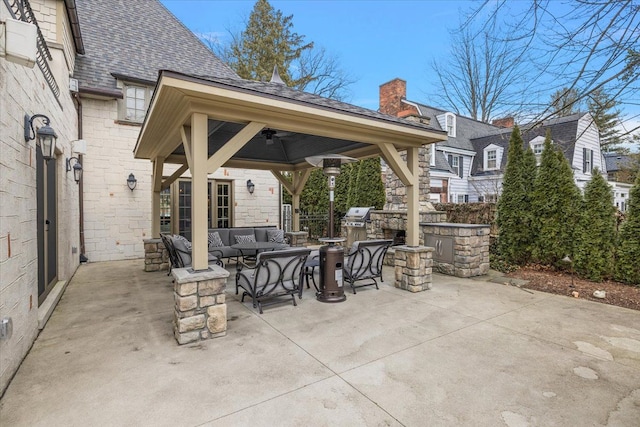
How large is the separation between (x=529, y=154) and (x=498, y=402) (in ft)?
19.7

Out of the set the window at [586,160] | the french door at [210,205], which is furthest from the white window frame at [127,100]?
the window at [586,160]

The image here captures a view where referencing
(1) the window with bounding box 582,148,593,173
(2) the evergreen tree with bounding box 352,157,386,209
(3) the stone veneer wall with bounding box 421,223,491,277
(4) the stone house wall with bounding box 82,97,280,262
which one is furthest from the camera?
(1) the window with bounding box 582,148,593,173

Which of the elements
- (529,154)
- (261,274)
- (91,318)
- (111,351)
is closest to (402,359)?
(261,274)

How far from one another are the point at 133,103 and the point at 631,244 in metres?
11.2

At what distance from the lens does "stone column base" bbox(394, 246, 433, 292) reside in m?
5.11

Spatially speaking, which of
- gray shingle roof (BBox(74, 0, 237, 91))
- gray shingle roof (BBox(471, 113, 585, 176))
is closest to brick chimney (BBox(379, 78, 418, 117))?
gray shingle roof (BBox(471, 113, 585, 176))

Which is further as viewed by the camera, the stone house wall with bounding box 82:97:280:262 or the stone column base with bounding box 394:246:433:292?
the stone house wall with bounding box 82:97:280:262

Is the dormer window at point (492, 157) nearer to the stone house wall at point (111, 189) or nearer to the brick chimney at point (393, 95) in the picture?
the brick chimney at point (393, 95)

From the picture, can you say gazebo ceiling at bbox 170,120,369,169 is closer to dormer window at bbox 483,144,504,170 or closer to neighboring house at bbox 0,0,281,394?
neighboring house at bbox 0,0,281,394

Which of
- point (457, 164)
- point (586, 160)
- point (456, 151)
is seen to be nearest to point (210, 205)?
point (456, 151)

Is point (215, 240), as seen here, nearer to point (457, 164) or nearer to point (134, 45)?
point (134, 45)

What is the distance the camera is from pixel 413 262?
5125mm

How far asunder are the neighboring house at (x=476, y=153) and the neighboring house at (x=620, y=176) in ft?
3.98

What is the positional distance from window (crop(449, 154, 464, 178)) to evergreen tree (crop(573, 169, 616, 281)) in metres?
10.2
